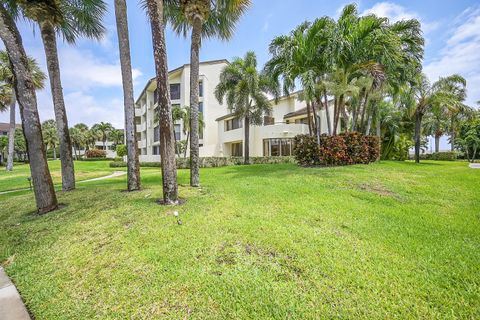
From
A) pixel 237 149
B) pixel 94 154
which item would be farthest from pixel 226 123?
pixel 94 154

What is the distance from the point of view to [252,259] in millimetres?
3490

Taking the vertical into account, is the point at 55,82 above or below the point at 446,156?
above

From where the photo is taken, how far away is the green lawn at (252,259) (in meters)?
2.67

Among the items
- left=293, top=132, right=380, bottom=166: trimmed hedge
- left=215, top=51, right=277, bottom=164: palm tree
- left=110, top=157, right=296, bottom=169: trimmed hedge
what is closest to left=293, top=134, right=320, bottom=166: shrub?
left=293, top=132, right=380, bottom=166: trimmed hedge

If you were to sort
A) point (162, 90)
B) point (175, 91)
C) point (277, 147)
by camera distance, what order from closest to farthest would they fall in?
point (162, 90) → point (277, 147) → point (175, 91)

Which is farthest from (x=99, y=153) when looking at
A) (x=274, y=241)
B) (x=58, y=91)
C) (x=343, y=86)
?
(x=274, y=241)

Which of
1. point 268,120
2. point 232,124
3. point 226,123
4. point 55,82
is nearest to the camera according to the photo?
point 55,82

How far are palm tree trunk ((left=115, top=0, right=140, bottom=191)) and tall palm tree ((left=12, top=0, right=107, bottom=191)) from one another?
9.08 ft

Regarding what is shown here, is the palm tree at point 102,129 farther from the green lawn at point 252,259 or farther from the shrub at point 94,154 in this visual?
the green lawn at point 252,259

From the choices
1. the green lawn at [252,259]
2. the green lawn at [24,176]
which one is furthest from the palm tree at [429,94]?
the green lawn at [24,176]

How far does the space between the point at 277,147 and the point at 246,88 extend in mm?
8204

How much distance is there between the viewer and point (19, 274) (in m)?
3.67

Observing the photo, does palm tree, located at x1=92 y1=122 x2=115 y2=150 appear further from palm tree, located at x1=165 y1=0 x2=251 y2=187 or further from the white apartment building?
palm tree, located at x1=165 y1=0 x2=251 y2=187

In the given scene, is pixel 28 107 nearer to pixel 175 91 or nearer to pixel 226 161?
pixel 226 161
